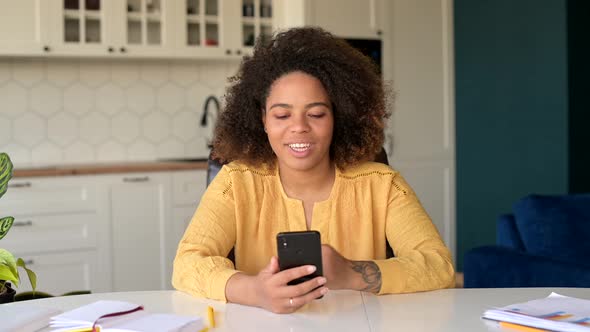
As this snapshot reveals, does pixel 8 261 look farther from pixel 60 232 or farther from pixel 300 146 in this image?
pixel 60 232

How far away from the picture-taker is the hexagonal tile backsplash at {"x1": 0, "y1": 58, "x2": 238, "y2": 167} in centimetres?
455

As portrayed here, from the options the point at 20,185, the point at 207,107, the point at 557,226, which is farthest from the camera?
the point at 207,107

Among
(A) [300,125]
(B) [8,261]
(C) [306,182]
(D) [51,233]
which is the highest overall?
(A) [300,125]

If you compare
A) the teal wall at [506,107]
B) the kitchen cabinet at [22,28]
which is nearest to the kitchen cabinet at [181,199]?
the kitchen cabinet at [22,28]

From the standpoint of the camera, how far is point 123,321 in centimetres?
136

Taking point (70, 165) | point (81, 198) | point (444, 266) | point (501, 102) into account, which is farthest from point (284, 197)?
point (501, 102)

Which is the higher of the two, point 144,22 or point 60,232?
point 144,22

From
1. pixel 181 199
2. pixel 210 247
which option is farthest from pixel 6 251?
pixel 181 199

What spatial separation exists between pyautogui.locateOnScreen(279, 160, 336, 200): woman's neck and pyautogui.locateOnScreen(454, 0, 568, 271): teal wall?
2786 millimetres

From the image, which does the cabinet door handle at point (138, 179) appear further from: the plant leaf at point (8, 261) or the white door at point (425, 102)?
the plant leaf at point (8, 261)

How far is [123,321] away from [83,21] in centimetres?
331

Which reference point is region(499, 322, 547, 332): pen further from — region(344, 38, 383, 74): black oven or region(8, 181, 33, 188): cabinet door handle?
region(344, 38, 383, 74): black oven

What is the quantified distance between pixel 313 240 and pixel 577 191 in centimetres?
339

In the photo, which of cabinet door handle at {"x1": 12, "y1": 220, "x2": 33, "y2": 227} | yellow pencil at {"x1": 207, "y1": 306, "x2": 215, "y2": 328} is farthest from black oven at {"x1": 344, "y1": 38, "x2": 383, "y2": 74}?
yellow pencil at {"x1": 207, "y1": 306, "x2": 215, "y2": 328}
